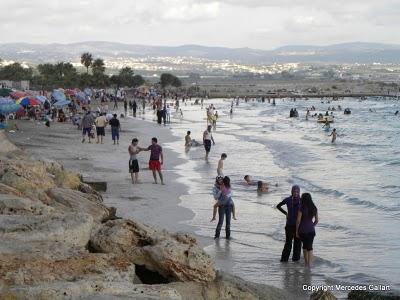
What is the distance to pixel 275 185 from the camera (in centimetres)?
1905

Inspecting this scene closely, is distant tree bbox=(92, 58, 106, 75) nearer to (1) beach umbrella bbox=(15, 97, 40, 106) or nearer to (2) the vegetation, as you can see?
(2) the vegetation

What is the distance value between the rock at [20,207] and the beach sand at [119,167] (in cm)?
416

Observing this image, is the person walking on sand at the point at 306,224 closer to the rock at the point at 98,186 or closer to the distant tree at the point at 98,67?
the rock at the point at 98,186

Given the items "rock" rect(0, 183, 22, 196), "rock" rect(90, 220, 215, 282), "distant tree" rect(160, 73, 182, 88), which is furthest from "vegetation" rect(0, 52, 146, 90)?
"rock" rect(90, 220, 215, 282)

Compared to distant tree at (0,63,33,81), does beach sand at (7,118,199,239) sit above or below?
below

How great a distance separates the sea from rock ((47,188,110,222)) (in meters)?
1.94

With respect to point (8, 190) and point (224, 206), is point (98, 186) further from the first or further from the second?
point (8, 190)

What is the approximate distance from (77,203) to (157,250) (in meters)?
3.76

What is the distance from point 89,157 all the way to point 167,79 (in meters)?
102

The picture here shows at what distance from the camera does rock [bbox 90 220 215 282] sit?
20.9 feet

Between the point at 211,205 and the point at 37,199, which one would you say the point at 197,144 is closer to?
the point at 211,205

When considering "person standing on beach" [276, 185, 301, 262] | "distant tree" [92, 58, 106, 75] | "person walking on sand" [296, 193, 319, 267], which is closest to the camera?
"person walking on sand" [296, 193, 319, 267]

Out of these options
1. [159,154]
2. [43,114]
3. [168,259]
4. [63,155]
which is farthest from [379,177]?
[43,114]

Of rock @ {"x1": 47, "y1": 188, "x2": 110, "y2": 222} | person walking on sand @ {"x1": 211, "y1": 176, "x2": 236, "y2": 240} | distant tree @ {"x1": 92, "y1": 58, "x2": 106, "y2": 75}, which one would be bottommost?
person walking on sand @ {"x1": 211, "y1": 176, "x2": 236, "y2": 240}
